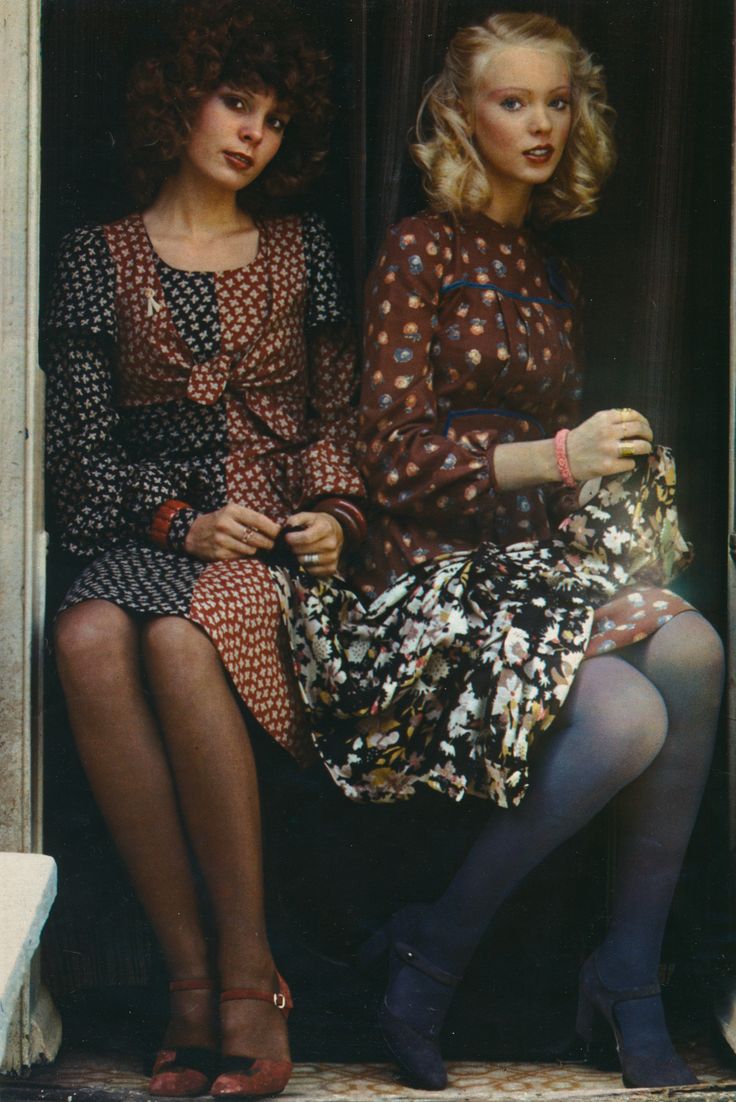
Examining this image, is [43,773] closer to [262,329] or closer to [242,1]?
[262,329]

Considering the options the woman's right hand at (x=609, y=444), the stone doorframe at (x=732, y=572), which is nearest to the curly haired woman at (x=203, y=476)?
the woman's right hand at (x=609, y=444)

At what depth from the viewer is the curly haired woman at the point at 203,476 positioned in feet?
11.2

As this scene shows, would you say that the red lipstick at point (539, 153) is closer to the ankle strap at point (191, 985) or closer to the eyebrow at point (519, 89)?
the eyebrow at point (519, 89)

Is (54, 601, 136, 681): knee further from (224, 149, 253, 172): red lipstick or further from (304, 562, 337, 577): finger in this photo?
(224, 149, 253, 172): red lipstick

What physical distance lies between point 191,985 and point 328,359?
1341 mm

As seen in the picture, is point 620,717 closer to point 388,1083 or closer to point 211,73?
point 388,1083

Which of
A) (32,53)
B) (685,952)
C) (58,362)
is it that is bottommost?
(685,952)

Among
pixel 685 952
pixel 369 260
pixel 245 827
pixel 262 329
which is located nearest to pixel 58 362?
pixel 262 329

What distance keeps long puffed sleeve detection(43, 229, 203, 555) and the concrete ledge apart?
1.17 meters

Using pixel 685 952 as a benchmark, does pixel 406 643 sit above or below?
above

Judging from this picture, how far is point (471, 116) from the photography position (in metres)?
3.73

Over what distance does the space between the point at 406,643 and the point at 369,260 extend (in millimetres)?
938

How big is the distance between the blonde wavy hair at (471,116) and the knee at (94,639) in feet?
3.71

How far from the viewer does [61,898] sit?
3.65 m
